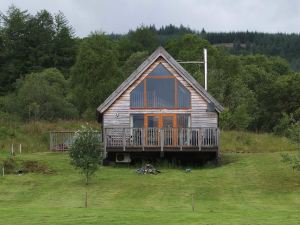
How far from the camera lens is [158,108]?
4012 centimetres

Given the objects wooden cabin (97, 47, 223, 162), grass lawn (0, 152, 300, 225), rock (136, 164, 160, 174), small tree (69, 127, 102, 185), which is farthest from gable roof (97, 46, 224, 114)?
small tree (69, 127, 102, 185)

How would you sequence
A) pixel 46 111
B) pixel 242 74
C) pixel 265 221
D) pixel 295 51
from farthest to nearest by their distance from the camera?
pixel 295 51, pixel 242 74, pixel 46 111, pixel 265 221

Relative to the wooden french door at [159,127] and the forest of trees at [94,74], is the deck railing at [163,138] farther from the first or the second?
the forest of trees at [94,74]

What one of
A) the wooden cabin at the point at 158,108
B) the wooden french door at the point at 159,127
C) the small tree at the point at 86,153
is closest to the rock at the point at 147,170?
the wooden french door at the point at 159,127

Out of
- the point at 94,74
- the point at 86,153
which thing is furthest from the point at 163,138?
the point at 94,74

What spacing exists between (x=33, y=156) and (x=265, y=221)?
2214 centimetres

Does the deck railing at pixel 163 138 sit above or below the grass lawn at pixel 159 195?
above

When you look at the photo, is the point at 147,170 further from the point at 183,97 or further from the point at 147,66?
the point at 147,66

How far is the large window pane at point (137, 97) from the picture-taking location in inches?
1581

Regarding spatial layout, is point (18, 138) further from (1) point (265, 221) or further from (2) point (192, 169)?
(1) point (265, 221)

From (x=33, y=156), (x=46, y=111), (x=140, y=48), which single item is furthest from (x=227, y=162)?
(x=140, y=48)

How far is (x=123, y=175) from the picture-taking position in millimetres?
34938

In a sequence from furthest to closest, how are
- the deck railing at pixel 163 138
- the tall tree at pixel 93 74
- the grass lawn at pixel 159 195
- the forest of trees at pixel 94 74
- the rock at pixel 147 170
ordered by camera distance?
the tall tree at pixel 93 74 → the forest of trees at pixel 94 74 → the deck railing at pixel 163 138 → the rock at pixel 147 170 → the grass lawn at pixel 159 195

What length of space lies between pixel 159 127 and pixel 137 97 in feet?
6.98
